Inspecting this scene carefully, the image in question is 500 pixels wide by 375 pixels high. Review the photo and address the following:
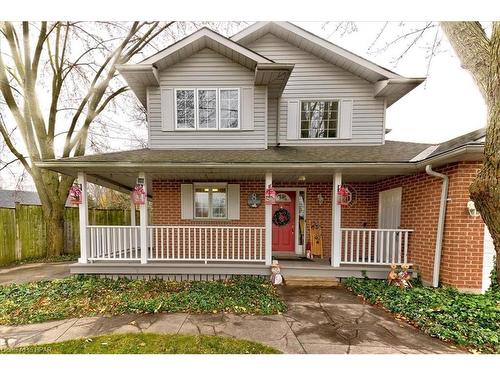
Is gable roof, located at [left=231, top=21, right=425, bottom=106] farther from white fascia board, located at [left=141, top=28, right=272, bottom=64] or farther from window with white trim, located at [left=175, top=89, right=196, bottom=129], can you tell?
window with white trim, located at [left=175, top=89, right=196, bottom=129]

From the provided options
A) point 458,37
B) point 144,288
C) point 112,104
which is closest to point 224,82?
point 458,37

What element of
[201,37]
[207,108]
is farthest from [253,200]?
[201,37]

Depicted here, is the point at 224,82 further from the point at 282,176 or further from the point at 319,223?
the point at 319,223

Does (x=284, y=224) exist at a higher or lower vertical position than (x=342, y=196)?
lower

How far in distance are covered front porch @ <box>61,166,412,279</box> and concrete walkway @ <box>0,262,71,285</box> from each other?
135 centimetres

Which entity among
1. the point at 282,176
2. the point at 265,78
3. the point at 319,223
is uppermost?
the point at 265,78

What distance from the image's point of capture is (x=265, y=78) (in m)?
6.39

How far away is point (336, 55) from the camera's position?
22.5 ft

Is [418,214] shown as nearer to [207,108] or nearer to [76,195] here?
[207,108]

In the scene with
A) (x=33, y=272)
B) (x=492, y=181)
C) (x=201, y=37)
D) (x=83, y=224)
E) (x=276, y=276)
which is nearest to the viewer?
(x=492, y=181)

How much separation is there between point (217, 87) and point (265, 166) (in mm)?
3107

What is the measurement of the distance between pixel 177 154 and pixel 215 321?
4.16 metres

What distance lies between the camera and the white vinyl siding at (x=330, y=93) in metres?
7.09

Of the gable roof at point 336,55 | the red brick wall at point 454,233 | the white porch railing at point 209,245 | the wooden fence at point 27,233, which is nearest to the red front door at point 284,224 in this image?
the white porch railing at point 209,245
